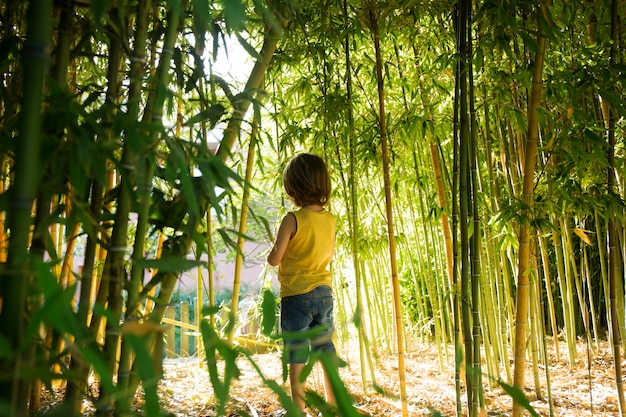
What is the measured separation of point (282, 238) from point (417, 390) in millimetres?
1622

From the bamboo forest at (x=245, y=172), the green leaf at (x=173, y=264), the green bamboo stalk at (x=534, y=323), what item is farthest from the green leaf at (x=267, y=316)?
the green bamboo stalk at (x=534, y=323)

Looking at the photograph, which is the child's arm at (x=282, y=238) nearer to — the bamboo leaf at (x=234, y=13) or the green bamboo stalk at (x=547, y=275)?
the green bamboo stalk at (x=547, y=275)

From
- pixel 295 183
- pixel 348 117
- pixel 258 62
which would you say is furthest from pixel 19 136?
pixel 348 117

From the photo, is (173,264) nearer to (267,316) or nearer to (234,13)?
(267,316)

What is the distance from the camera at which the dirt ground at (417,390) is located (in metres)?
3.10

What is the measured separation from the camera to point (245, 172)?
279 cm

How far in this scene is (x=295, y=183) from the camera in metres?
2.60

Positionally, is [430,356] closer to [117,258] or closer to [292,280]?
[292,280]

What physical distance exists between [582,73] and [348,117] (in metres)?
1.04

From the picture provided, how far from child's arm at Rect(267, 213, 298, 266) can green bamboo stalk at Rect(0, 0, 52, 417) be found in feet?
5.78

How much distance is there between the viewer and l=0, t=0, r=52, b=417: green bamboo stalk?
72cm

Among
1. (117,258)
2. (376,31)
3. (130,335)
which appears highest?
(376,31)

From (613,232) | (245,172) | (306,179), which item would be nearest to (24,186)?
(306,179)

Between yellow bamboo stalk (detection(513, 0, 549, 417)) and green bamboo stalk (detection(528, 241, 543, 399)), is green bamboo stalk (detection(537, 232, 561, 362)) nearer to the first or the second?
green bamboo stalk (detection(528, 241, 543, 399))
